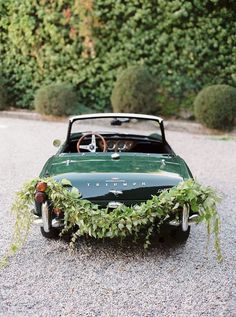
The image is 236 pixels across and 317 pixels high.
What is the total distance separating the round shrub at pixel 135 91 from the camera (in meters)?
13.2

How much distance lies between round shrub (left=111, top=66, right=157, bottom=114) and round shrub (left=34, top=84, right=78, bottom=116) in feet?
3.92

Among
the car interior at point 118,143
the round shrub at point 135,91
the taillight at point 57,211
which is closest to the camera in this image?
the taillight at point 57,211

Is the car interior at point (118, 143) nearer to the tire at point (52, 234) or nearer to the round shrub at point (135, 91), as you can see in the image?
the tire at point (52, 234)

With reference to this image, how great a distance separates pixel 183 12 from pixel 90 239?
891 centimetres

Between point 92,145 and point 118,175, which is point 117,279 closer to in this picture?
point 118,175

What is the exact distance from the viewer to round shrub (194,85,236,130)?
12383 mm

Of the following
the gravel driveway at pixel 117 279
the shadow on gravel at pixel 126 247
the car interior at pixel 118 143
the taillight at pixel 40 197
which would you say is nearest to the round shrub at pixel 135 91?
the car interior at pixel 118 143

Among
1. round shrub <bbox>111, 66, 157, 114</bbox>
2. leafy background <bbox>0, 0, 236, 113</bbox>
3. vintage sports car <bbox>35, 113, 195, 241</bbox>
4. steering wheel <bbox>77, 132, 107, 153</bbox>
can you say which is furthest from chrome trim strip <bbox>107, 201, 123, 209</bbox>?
leafy background <bbox>0, 0, 236, 113</bbox>

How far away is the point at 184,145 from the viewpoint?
11.0 m

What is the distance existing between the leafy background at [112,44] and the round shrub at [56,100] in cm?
47

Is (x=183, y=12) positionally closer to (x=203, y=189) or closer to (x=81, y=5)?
(x=81, y=5)

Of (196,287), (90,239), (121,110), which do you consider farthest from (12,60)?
(196,287)

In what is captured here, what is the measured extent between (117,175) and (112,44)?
9561 millimetres

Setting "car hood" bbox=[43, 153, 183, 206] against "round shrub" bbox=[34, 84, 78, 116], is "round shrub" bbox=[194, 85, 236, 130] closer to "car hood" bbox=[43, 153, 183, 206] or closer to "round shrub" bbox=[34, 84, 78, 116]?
"round shrub" bbox=[34, 84, 78, 116]
